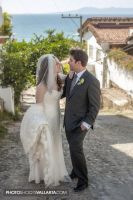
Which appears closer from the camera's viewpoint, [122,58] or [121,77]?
[121,77]

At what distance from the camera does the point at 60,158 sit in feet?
22.4

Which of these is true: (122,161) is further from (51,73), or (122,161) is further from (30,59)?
(30,59)

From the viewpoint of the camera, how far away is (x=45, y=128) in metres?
6.54

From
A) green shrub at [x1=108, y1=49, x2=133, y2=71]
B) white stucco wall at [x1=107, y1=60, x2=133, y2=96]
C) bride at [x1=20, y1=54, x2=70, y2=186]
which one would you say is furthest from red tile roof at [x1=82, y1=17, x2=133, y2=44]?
bride at [x1=20, y1=54, x2=70, y2=186]

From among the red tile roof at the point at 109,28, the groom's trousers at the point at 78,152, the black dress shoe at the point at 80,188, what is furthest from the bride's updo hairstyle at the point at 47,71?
the red tile roof at the point at 109,28

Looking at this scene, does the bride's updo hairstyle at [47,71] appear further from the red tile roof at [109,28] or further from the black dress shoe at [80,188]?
the red tile roof at [109,28]

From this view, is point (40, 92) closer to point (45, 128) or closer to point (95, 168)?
point (45, 128)

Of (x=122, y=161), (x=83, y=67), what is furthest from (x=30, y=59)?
(x=83, y=67)

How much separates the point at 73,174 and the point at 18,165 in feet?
4.35

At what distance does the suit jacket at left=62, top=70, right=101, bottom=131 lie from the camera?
20.5ft

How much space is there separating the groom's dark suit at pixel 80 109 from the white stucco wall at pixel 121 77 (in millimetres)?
16647

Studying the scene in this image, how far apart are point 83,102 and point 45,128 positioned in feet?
2.39

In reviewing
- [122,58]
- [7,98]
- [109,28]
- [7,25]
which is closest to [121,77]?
[122,58]

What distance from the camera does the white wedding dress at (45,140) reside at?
655cm
